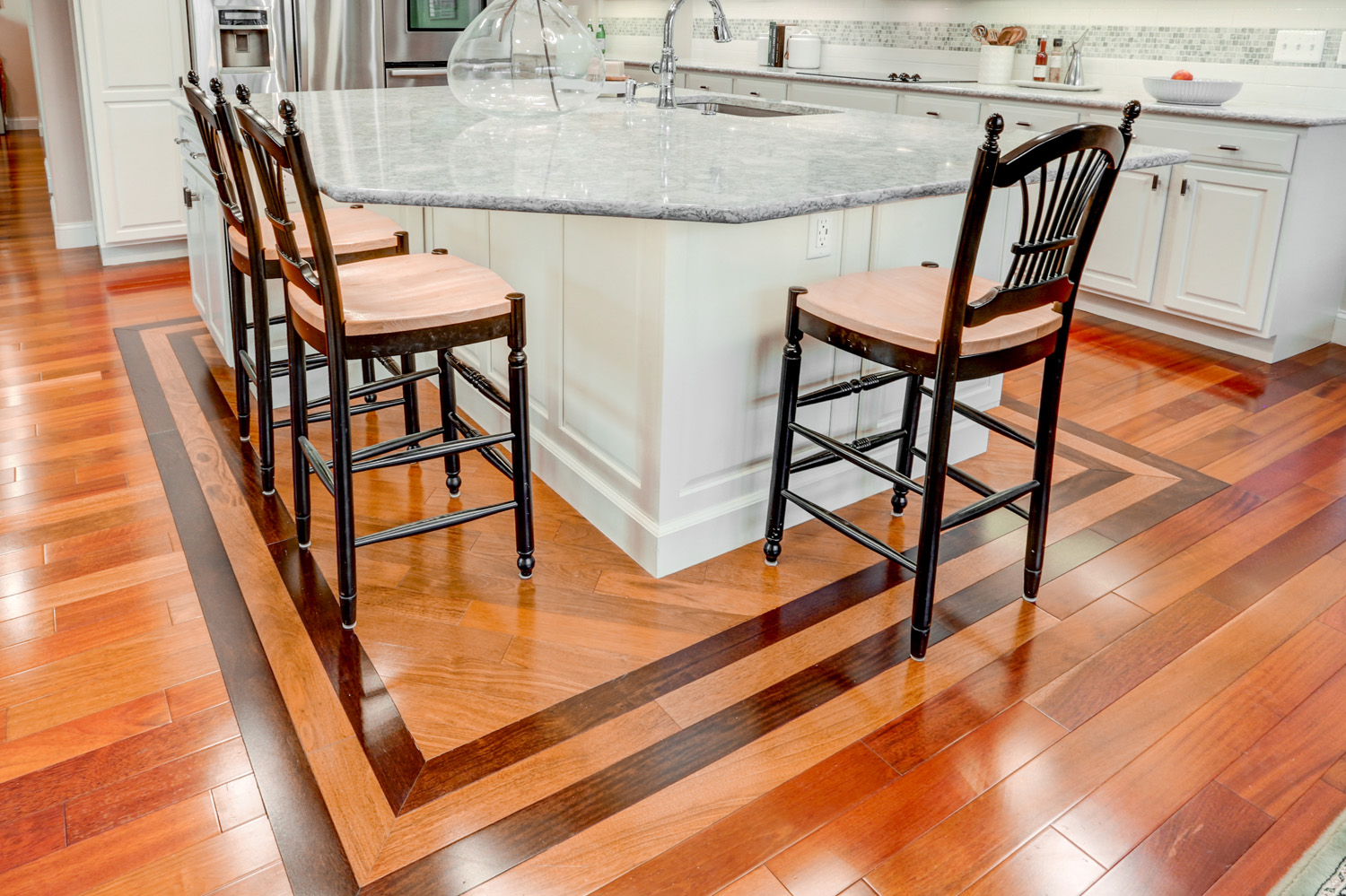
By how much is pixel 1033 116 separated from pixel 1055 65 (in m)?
0.67

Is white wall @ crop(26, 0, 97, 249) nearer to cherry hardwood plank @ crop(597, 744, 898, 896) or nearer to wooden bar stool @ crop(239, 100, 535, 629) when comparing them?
wooden bar stool @ crop(239, 100, 535, 629)

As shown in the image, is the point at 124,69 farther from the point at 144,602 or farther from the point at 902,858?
the point at 902,858

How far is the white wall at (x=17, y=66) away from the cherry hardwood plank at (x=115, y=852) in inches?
368

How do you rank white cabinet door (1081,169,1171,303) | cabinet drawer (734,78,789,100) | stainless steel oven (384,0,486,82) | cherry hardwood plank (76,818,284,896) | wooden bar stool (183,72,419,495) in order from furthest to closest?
cabinet drawer (734,78,789,100)
stainless steel oven (384,0,486,82)
white cabinet door (1081,169,1171,303)
wooden bar stool (183,72,419,495)
cherry hardwood plank (76,818,284,896)

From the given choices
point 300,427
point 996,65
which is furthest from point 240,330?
point 996,65

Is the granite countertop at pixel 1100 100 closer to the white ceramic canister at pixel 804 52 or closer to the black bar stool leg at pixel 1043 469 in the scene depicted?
the white ceramic canister at pixel 804 52

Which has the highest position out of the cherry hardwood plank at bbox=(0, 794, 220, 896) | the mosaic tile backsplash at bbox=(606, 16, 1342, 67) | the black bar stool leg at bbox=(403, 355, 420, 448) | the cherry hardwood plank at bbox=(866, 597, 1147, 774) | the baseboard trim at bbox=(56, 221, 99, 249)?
the mosaic tile backsplash at bbox=(606, 16, 1342, 67)

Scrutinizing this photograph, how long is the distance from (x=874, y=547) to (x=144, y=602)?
150 centimetres

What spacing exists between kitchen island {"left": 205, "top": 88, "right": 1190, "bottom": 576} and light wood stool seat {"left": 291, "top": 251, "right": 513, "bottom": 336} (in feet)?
0.62

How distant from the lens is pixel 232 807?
152 centimetres

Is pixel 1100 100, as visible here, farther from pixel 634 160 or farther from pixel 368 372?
pixel 368 372

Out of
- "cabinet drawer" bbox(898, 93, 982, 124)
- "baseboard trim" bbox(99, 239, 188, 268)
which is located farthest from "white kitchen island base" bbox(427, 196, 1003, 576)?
"baseboard trim" bbox(99, 239, 188, 268)

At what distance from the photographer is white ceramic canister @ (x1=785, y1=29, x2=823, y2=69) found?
222 inches

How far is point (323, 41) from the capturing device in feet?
14.9
